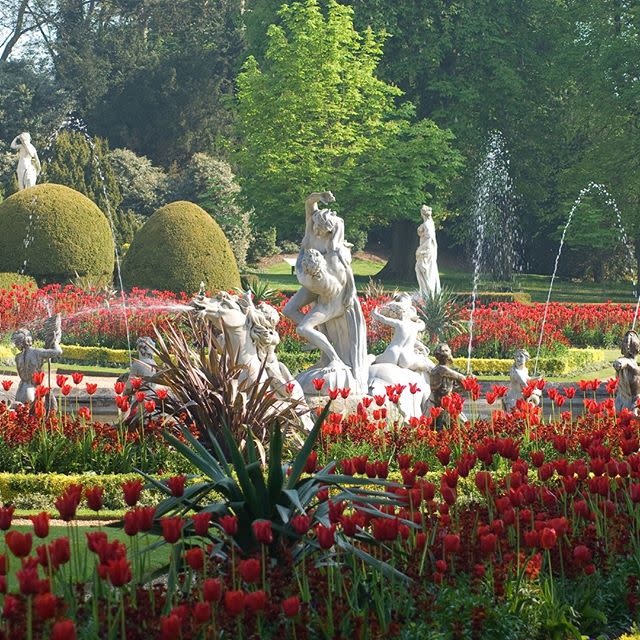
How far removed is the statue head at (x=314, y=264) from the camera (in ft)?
37.8

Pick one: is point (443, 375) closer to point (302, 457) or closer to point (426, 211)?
point (302, 457)

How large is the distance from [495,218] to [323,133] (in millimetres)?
8175

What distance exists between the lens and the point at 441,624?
15.6ft

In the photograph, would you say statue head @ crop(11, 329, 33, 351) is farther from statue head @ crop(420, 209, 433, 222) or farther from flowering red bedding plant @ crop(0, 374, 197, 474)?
statue head @ crop(420, 209, 433, 222)

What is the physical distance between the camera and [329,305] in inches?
465

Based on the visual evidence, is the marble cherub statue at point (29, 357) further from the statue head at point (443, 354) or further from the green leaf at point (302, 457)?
the green leaf at point (302, 457)

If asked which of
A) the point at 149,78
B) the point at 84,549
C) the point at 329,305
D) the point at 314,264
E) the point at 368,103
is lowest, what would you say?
the point at 84,549

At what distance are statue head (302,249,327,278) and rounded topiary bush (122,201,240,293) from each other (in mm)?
13799

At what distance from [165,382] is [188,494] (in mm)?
3478

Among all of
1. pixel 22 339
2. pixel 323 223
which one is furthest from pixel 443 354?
pixel 22 339

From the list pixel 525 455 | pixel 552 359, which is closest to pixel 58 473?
pixel 525 455

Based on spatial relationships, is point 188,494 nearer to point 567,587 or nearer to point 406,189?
point 567,587

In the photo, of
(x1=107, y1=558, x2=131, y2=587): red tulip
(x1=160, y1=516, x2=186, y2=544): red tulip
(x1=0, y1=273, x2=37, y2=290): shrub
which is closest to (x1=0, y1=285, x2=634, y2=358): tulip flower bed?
(x1=0, y1=273, x2=37, y2=290): shrub

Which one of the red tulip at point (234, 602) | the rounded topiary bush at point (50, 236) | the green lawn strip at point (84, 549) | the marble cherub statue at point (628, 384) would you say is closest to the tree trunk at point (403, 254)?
the rounded topiary bush at point (50, 236)
